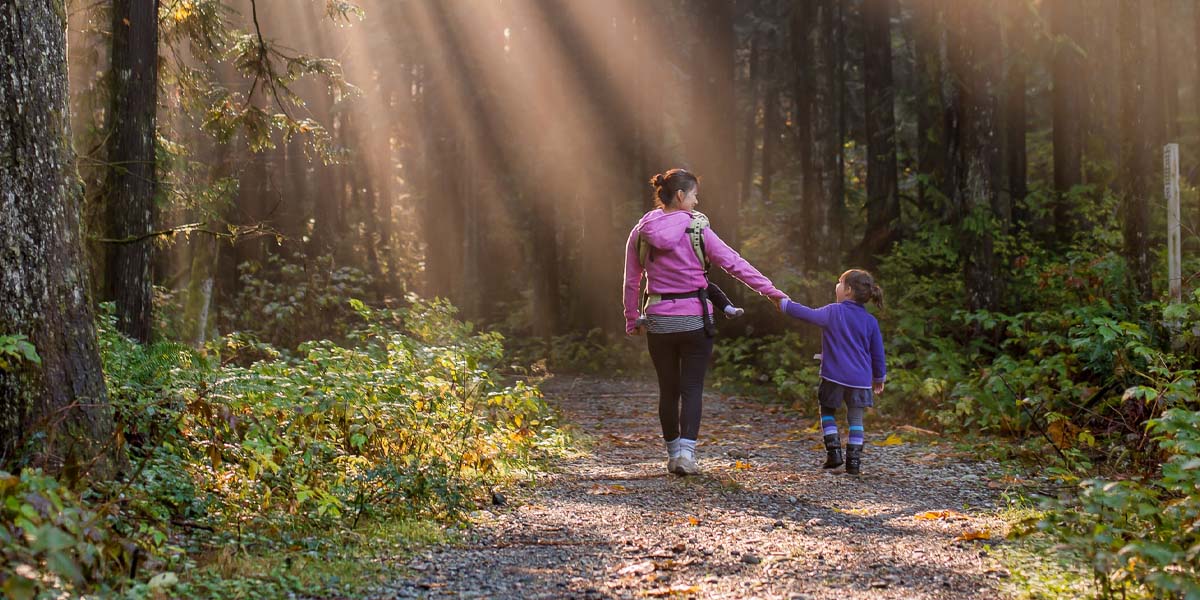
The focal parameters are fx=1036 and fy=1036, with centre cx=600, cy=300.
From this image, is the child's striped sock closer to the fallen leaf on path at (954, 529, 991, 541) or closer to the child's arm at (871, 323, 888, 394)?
the child's arm at (871, 323, 888, 394)

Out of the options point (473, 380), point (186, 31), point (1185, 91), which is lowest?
point (473, 380)

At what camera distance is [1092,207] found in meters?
16.8

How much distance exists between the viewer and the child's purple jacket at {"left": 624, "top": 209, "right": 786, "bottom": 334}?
7.86m

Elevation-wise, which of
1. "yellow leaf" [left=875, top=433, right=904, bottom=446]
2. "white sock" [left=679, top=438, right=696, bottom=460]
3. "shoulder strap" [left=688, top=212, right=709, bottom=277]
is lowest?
"yellow leaf" [left=875, top=433, right=904, bottom=446]

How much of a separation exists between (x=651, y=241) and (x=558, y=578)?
11.1ft

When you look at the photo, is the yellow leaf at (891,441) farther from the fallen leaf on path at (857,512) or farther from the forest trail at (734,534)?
the fallen leaf on path at (857,512)

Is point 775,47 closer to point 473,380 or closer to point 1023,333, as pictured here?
point 1023,333

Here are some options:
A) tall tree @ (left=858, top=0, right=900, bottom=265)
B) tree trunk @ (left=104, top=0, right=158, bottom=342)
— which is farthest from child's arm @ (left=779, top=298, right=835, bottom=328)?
tall tree @ (left=858, top=0, right=900, bottom=265)

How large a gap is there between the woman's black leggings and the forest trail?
0.44 m

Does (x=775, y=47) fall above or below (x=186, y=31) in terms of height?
above

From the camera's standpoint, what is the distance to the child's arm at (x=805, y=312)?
25.7 ft

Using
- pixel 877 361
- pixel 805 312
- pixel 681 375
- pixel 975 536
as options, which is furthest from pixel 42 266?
pixel 877 361

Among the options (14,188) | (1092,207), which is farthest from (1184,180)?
(14,188)

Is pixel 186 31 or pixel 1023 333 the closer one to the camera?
pixel 1023 333
